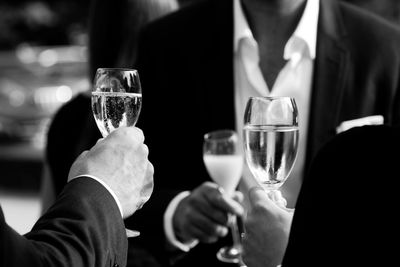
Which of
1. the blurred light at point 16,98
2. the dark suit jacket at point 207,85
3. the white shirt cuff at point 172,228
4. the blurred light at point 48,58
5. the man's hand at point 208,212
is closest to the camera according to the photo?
the man's hand at point 208,212

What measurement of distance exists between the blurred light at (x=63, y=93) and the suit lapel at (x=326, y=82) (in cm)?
598

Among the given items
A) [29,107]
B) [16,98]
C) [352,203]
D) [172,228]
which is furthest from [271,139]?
[16,98]

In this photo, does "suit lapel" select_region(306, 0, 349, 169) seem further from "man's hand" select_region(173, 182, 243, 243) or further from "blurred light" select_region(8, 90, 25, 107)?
"blurred light" select_region(8, 90, 25, 107)

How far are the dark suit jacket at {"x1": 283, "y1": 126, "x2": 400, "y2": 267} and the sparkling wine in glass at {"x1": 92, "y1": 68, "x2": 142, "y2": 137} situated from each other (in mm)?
597

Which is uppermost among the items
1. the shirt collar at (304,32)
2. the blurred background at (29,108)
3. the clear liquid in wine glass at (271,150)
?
the shirt collar at (304,32)

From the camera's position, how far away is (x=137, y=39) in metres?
2.75

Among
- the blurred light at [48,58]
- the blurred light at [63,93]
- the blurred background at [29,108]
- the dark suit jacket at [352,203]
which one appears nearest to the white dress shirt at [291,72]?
the dark suit jacket at [352,203]

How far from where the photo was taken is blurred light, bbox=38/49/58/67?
29.2 ft

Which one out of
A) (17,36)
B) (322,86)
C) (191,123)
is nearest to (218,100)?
(191,123)

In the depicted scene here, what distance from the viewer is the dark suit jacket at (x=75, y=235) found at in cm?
120

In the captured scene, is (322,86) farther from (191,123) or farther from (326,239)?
(326,239)

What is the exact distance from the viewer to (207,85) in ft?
8.50

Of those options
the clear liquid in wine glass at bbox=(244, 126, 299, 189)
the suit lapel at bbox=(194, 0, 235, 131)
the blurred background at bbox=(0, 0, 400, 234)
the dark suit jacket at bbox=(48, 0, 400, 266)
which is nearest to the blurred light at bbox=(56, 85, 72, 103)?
the blurred background at bbox=(0, 0, 400, 234)

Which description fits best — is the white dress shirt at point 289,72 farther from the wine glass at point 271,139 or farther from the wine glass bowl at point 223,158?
the wine glass at point 271,139
